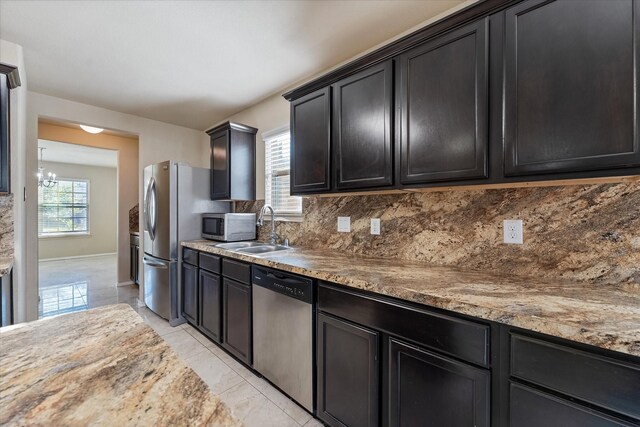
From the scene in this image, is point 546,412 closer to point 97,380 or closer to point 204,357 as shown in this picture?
point 97,380

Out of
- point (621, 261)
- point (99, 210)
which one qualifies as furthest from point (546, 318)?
point (99, 210)

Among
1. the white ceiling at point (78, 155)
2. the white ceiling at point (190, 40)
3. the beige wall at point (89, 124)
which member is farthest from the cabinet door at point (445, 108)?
the white ceiling at point (78, 155)

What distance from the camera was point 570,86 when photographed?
1.16 meters

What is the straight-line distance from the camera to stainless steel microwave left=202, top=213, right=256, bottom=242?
9.77 feet

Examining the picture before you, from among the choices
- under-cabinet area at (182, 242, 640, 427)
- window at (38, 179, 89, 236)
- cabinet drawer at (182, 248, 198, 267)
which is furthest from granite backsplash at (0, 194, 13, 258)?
window at (38, 179, 89, 236)

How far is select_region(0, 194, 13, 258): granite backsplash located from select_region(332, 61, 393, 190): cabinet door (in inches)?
105

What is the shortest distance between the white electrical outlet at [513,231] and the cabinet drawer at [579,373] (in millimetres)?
740

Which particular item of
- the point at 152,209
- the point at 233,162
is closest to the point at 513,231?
the point at 233,162

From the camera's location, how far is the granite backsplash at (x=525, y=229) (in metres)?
1.28

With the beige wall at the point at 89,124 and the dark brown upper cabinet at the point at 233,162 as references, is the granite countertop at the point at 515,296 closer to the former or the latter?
the dark brown upper cabinet at the point at 233,162

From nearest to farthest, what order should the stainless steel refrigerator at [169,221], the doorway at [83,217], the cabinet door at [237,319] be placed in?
the cabinet door at [237,319], the stainless steel refrigerator at [169,221], the doorway at [83,217]

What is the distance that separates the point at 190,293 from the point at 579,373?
3.11 m

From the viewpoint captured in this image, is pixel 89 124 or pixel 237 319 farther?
pixel 89 124

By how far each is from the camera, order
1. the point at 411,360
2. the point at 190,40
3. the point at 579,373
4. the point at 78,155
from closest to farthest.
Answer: the point at 579,373 → the point at 411,360 → the point at 190,40 → the point at 78,155
